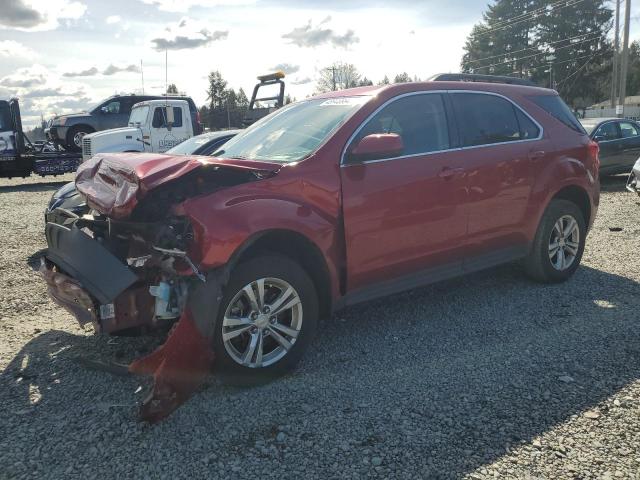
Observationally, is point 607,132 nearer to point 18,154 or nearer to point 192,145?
point 192,145

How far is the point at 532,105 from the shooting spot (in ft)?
17.4

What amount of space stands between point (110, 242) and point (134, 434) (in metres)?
1.37

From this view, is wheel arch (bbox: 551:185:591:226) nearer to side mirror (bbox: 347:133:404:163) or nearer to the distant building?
side mirror (bbox: 347:133:404:163)

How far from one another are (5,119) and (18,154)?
43.2 inches

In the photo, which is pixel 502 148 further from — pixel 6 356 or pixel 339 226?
pixel 6 356

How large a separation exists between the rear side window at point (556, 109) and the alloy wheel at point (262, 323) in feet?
11.1

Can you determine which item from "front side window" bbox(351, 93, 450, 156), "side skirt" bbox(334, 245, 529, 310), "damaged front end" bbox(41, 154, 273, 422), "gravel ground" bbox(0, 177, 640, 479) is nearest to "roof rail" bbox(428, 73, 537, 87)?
"front side window" bbox(351, 93, 450, 156)

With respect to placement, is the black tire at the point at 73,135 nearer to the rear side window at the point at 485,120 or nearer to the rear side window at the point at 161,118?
the rear side window at the point at 161,118

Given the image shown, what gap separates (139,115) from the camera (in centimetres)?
1491

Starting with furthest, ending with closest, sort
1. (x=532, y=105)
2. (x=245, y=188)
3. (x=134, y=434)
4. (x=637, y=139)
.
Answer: (x=637, y=139)
(x=532, y=105)
(x=245, y=188)
(x=134, y=434)

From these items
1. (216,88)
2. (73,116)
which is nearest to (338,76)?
(216,88)

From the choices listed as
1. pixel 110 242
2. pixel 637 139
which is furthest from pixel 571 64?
pixel 110 242

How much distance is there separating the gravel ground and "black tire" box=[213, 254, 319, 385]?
0.34 feet

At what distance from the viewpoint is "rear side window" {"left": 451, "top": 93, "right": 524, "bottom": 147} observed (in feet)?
15.3
